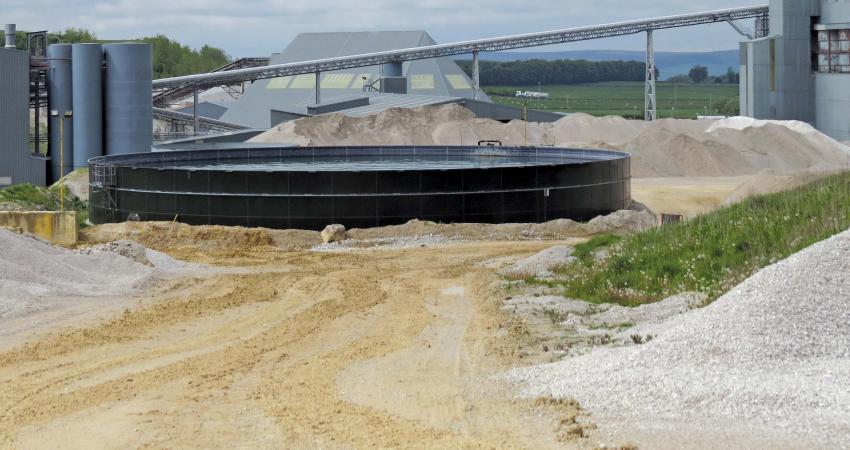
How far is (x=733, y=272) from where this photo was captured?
70.3 feet

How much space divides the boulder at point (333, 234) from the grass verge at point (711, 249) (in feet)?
32.9

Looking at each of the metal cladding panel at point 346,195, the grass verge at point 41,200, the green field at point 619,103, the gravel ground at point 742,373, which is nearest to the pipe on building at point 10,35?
the grass verge at point 41,200

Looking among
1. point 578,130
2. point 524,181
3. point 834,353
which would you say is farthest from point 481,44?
point 834,353

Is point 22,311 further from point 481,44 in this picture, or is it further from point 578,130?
point 481,44

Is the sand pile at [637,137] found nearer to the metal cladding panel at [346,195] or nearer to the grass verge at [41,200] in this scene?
the grass verge at [41,200]

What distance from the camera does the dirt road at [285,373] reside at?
14266 mm

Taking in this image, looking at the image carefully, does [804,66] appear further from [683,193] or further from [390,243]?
[390,243]

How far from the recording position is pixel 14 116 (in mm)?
50625

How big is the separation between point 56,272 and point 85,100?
98.5 feet

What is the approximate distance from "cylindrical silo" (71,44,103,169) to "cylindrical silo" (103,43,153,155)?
585 millimetres

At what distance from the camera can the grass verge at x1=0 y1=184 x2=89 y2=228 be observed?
134 feet

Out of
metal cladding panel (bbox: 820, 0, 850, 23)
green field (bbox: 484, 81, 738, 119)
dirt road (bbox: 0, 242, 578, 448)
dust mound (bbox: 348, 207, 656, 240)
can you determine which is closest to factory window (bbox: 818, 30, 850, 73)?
metal cladding panel (bbox: 820, 0, 850, 23)

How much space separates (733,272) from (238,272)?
479 inches

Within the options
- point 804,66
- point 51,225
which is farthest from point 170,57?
point 51,225
